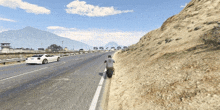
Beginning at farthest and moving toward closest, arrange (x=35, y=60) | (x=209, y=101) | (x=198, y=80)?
(x=35, y=60), (x=198, y=80), (x=209, y=101)

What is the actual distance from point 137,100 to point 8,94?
5.42 meters

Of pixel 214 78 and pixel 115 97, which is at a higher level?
pixel 214 78

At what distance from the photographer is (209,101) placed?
348 centimetres

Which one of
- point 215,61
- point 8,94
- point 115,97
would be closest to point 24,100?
point 8,94

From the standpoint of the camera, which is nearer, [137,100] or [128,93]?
[137,100]

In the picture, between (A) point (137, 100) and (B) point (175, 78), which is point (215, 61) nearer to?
(B) point (175, 78)

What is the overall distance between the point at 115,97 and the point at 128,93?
27.8 inches

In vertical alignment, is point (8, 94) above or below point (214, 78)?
below

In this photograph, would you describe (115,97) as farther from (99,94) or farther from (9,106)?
(9,106)

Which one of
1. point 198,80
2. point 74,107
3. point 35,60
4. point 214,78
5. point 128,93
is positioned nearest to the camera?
point 74,107

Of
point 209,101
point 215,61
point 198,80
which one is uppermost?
point 215,61

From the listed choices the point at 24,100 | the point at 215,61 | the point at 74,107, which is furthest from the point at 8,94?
the point at 215,61

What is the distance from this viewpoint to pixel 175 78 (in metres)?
5.52

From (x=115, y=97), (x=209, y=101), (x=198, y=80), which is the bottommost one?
(x=115, y=97)
